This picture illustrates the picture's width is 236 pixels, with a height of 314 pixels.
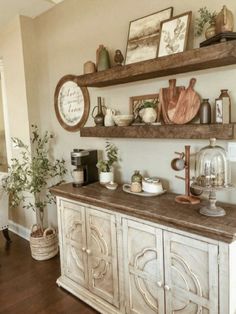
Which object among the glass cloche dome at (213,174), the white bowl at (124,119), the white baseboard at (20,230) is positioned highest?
the white bowl at (124,119)

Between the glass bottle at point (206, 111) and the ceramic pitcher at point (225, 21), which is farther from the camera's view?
the glass bottle at point (206, 111)

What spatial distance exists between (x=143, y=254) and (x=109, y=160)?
2.99 ft

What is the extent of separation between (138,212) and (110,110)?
985 millimetres

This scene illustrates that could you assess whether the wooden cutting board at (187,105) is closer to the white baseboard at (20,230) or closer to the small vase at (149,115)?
the small vase at (149,115)

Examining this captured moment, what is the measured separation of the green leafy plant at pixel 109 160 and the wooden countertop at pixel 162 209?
0.56ft

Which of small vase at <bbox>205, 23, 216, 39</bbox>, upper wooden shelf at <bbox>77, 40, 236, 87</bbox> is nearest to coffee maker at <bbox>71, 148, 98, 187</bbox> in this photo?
upper wooden shelf at <bbox>77, 40, 236, 87</bbox>

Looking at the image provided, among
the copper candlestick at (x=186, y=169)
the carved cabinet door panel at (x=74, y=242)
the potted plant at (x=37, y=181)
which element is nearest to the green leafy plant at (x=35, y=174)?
the potted plant at (x=37, y=181)

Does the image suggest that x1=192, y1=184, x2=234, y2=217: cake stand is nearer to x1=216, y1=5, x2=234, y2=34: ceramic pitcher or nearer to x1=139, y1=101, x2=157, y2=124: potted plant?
x1=139, y1=101, x2=157, y2=124: potted plant

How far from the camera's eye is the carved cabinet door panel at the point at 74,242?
2.19 metres

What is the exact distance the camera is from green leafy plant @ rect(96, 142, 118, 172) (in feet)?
7.80

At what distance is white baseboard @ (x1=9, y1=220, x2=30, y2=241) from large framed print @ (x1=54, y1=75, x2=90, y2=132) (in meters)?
1.46

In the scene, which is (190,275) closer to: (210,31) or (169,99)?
(169,99)

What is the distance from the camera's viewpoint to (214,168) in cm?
161

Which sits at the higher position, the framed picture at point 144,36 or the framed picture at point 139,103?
the framed picture at point 144,36
